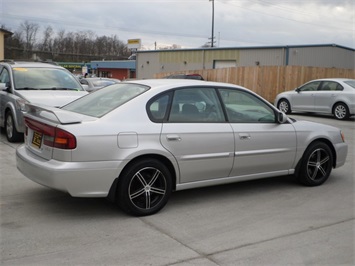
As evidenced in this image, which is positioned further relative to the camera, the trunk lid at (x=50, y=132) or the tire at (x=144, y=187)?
the tire at (x=144, y=187)

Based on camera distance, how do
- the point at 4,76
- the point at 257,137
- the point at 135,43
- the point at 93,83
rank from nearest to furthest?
the point at 257,137 < the point at 4,76 < the point at 93,83 < the point at 135,43

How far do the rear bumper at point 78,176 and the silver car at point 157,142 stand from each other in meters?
0.01

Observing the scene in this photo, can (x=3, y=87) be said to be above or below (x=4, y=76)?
below

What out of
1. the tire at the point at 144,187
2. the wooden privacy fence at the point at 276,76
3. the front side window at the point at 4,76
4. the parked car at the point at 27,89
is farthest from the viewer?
the wooden privacy fence at the point at 276,76

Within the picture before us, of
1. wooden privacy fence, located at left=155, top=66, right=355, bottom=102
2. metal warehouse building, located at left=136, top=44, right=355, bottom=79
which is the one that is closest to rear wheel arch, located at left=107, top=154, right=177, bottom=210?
wooden privacy fence, located at left=155, top=66, right=355, bottom=102

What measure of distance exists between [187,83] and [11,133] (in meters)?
5.01

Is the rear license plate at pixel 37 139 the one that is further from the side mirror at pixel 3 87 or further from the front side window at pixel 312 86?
the front side window at pixel 312 86

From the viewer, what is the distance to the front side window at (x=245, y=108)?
536cm

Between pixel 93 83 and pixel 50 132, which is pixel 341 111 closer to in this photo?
pixel 93 83

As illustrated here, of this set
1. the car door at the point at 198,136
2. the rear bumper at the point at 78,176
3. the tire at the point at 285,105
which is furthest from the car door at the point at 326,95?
the rear bumper at the point at 78,176

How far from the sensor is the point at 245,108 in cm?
562

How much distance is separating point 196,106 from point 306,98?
40.9 feet

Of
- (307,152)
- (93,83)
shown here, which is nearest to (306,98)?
(93,83)

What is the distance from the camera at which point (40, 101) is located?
827cm
